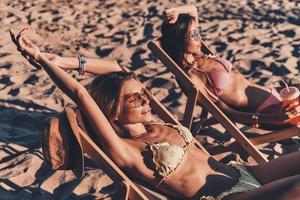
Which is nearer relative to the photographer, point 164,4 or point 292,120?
point 292,120

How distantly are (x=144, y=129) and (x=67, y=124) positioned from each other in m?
0.64

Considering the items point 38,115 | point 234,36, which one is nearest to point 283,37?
point 234,36

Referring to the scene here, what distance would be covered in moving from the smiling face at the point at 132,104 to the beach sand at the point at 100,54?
3.27 ft

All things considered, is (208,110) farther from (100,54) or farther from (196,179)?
(100,54)

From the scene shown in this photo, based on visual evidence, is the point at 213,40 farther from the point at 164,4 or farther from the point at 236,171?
the point at 236,171

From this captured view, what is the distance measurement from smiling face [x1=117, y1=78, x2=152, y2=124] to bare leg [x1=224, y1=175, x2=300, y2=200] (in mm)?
762

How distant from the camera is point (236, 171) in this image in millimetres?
3496

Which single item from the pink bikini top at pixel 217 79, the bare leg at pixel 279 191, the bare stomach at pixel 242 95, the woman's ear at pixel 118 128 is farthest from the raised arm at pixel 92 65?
the bare leg at pixel 279 191

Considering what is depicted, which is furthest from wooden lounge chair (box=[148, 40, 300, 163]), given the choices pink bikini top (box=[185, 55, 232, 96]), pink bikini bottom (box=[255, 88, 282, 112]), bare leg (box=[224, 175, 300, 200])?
bare leg (box=[224, 175, 300, 200])

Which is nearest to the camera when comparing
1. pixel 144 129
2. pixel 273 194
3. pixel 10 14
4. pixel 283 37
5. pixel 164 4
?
pixel 273 194

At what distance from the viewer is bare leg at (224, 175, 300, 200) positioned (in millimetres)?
2883

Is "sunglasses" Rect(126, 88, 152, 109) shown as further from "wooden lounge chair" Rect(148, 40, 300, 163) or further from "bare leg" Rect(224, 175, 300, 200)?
"wooden lounge chair" Rect(148, 40, 300, 163)

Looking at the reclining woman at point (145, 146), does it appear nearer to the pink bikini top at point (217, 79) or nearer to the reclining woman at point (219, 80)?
the reclining woman at point (219, 80)

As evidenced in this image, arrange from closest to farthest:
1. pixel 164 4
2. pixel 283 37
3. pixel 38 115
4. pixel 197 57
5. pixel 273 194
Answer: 1. pixel 273 194
2. pixel 197 57
3. pixel 38 115
4. pixel 283 37
5. pixel 164 4
